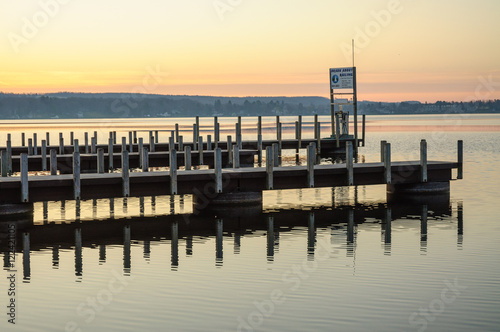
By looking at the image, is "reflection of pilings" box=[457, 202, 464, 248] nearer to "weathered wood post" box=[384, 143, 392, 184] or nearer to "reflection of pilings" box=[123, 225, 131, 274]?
"weathered wood post" box=[384, 143, 392, 184]

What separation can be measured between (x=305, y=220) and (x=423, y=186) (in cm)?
680

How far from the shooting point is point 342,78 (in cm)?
5547

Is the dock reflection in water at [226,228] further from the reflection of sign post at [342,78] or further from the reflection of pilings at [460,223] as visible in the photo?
the reflection of sign post at [342,78]

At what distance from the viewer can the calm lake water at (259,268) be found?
13414 mm

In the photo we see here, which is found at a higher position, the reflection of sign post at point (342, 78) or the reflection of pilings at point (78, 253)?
the reflection of sign post at point (342, 78)

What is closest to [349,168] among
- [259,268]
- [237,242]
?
[237,242]

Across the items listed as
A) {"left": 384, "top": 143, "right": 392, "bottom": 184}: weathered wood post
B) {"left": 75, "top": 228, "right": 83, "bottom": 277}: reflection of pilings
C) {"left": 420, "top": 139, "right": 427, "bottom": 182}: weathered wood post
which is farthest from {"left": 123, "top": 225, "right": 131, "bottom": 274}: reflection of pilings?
{"left": 420, "top": 139, "right": 427, "bottom": 182}: weathered wood post

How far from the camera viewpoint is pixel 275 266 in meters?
17.6

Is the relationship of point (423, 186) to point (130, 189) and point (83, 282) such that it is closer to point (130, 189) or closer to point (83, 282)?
point (130, 189)

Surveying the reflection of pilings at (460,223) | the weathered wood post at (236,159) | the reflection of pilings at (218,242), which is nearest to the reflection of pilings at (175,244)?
the reflection of pilings at (218,242)

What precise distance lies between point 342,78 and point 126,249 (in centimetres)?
3778

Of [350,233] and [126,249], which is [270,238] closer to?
[350,233]

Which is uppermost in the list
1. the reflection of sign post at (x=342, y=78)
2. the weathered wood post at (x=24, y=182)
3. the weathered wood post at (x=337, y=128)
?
the reflection of sign post at (x=342, y=78)

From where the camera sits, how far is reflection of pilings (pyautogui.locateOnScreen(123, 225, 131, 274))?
58.0ft
